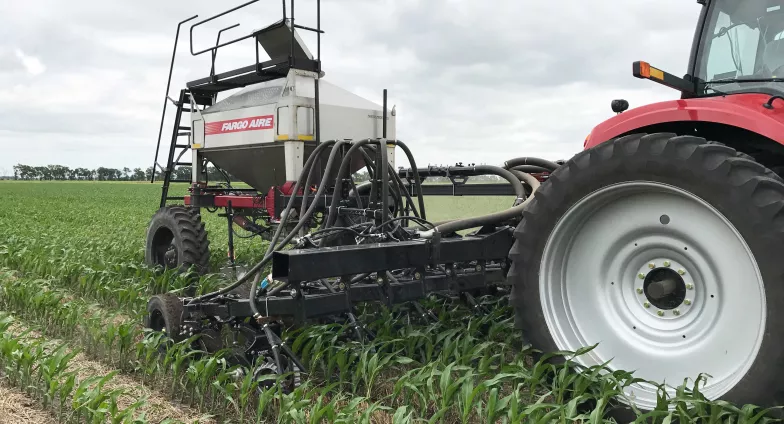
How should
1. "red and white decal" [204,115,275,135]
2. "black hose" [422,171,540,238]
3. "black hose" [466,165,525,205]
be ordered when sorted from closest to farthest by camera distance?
"black hose" [422,171,540,238]
"black hose" [466,165,525,205]
"red and white decal" [204,115,275,135]

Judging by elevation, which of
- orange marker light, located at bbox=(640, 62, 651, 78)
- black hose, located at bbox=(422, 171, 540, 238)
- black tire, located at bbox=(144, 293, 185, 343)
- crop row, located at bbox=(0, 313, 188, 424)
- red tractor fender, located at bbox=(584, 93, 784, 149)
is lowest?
crop row, located at bbox=(0, 313, 188, 424)

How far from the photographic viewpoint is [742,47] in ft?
11.0

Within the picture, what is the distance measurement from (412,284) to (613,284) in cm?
119

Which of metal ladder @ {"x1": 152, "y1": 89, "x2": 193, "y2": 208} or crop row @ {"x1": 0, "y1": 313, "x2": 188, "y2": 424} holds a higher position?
metal ladder @ {"x1": 152, "y1": 89, "x2": 193, "y2": 208}

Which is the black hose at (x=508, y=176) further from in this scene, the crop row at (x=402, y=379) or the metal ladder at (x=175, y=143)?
the metal ladder at (x=175, y=143)

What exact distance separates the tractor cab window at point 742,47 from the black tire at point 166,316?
11.5 ft

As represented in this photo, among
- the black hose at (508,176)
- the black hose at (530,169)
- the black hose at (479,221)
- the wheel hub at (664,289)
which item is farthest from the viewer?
the black hose at (530,169)

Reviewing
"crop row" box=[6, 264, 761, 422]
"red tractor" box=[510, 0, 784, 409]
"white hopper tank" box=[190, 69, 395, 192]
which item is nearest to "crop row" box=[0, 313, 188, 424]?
"crop row" box=[6, 264, 761, 422]

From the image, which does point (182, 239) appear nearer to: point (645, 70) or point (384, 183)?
point (384, 183)

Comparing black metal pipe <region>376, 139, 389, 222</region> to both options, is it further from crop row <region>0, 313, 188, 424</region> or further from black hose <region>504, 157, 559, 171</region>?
crop row <region>0, 313, 188, 424</region>

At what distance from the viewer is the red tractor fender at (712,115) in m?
2.56

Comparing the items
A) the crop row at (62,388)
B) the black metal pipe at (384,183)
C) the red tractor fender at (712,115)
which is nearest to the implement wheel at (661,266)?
the red tractor fender at (712,115)

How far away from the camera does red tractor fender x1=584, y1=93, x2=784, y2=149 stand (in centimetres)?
256

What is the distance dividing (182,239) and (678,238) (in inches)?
193
